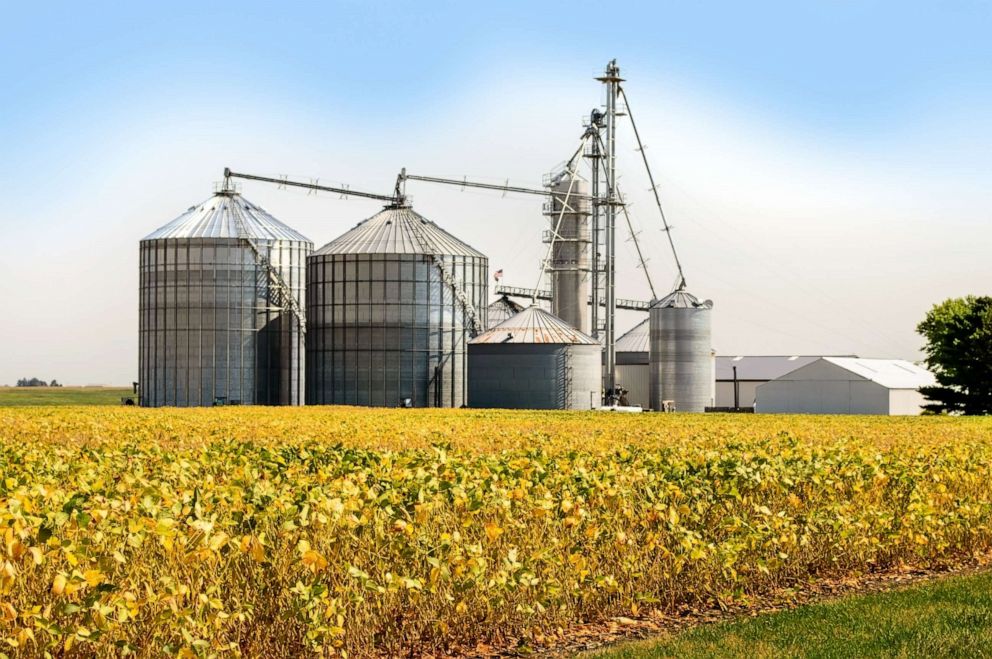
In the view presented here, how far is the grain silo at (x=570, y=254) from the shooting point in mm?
86312

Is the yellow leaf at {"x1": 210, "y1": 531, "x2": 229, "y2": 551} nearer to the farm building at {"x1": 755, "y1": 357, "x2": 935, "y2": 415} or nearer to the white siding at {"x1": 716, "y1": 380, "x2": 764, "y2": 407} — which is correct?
the farm building at {"x1": 755, "y1": 357, "x2": 935, "y2": 415}

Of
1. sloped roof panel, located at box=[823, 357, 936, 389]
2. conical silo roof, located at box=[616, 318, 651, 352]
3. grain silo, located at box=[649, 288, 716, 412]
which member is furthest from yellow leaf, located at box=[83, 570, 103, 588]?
conical silo roof, located at box=[616, 318, 651, 352]

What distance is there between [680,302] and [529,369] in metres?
16.0

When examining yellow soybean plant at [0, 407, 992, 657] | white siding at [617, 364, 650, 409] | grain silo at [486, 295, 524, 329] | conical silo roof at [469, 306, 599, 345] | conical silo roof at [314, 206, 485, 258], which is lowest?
yellow soybean plant at [0, 407, 992, 657]

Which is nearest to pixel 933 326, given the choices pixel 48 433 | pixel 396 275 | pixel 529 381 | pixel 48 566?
pixel 529 381

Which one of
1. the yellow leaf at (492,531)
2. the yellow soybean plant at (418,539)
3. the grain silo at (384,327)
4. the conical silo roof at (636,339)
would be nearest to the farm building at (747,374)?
the conical silo roof at (636,339)

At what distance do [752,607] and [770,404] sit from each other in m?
78.3

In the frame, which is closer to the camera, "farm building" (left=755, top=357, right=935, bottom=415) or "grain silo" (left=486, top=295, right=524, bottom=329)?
"farm building" (left=755, top=357, right=935, bottom=415)

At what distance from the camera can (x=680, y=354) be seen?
8181 centimetres

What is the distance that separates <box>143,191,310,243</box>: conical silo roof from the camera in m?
72.6

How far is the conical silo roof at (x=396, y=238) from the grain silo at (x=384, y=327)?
91mm

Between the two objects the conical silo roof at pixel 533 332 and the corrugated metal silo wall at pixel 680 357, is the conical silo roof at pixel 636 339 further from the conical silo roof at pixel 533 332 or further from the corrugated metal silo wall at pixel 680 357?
the conical silo roof at pixel 533 332

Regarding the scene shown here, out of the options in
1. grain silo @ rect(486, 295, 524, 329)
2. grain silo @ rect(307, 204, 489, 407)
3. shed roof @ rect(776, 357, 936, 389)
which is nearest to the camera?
grain silo @ rect(307, 204, 489, 407)

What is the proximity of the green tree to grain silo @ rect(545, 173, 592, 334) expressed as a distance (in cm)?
2578
